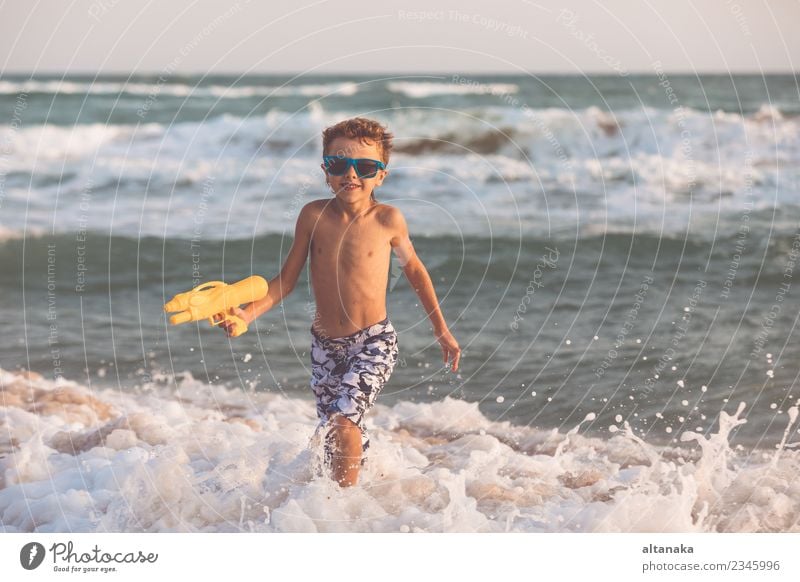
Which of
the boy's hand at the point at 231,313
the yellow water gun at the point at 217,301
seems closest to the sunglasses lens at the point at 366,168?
the yellow water gun at the point at 217,301

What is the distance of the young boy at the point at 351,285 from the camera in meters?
4.15

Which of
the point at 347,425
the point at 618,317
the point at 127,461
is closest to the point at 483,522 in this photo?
the point at 347,425

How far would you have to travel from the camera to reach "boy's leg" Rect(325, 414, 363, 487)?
13.5ft

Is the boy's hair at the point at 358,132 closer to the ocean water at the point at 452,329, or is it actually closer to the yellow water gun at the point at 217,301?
the yellow water gun at the point at 217,301

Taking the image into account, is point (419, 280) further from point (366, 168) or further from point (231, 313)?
point (231, 313)

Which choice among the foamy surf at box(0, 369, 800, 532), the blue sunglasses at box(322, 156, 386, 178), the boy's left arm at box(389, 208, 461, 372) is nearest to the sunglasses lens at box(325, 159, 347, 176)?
the blue sunglasses at box(322, 156, 386, 178)

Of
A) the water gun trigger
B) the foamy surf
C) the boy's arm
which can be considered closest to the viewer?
the water gun trigger

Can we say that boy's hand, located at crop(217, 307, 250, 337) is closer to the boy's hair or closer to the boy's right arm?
the boy's right arm

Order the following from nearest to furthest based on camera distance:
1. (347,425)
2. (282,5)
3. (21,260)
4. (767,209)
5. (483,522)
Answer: (347,425) < (483,522) < (282,5) < (21,260) < (767,209)

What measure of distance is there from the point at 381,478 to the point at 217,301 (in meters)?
1.33

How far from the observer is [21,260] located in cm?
988

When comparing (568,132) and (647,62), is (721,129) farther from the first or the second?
(647,62)
